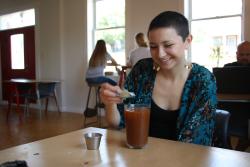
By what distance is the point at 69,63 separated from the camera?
6223 millimetres

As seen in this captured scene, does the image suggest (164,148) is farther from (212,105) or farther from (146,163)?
(212,105)

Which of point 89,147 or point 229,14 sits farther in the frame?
point 229,14

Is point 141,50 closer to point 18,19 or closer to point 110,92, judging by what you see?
point 110,92

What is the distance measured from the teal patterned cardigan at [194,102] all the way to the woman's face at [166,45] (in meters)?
0.13

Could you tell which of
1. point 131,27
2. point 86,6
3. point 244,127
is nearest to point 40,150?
point 244,127

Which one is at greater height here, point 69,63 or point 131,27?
point 131,27

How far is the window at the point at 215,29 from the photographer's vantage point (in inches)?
168

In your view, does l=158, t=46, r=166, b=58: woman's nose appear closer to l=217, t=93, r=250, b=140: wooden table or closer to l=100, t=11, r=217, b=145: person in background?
l=100, t=11, r=217, b=145: person in background

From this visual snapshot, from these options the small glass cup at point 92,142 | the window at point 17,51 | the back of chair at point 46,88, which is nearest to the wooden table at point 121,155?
the small glass cup at point 92,142

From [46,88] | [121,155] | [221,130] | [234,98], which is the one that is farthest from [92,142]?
[46,88]

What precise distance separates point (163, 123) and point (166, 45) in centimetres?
33

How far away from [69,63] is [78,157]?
5.46 meters

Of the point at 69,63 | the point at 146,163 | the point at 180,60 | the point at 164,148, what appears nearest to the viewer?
the point at 146,163

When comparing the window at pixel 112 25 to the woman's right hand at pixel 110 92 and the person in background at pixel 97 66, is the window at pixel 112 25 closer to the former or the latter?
the person in background at pixel 97 66
